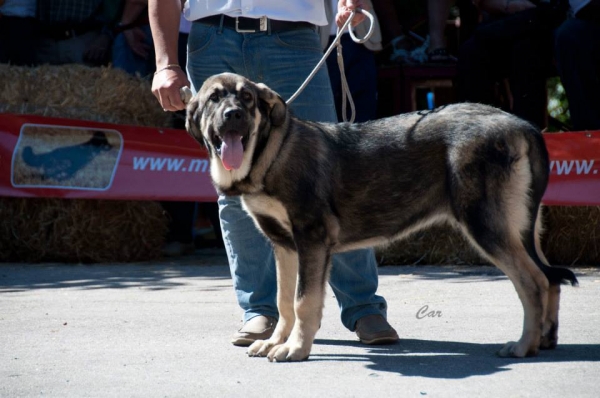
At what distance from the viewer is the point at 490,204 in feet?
15.0

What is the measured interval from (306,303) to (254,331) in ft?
2.00

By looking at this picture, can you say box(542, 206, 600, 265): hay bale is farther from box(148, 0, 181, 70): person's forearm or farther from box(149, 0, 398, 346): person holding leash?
box(148, 0, 181, 70): person's forearm

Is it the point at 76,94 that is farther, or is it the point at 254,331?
the point at 76,94

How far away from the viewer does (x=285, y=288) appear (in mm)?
4852

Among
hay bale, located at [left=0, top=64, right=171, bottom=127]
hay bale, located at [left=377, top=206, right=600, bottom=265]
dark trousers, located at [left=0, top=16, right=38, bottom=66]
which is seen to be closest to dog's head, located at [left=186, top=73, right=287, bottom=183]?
hay bale, located at [left=377, top=206, right=600, bottom=265]

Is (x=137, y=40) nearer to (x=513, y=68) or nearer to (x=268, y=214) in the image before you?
(x=513, y=68)

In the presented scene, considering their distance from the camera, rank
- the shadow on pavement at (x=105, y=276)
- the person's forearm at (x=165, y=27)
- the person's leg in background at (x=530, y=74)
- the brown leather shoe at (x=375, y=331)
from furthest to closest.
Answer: the person's leg in background at (x=530, y=74) → the shadow on pavement at (x=105, y=276) → the person's forearm at (x=165, y=27) → the brown leather shoe at (x=375, y=331)

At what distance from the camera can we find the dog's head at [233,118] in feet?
14.6

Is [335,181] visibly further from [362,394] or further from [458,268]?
[458,268]

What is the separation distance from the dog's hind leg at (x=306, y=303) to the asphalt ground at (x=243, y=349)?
11 centimetres

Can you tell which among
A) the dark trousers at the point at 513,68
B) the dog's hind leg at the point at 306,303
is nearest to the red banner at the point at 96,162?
the dark trousers at the point at 513,68

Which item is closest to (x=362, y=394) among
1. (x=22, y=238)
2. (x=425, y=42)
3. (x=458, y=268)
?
(x=458, y=268)

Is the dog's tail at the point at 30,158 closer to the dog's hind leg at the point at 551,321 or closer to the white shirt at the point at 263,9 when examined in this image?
the white shirt at the point at 263,9

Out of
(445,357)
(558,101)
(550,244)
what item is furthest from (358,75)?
(558,101)
